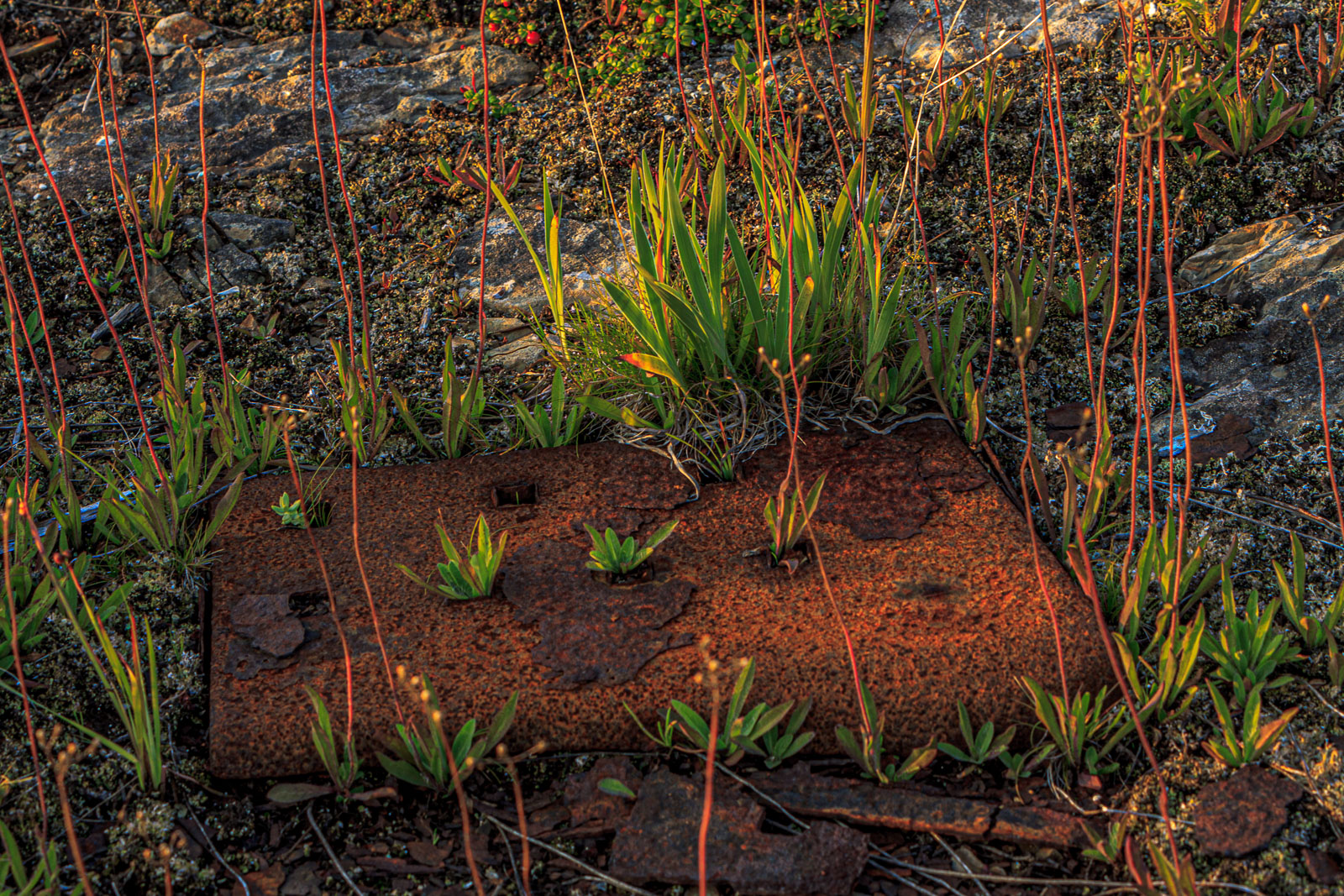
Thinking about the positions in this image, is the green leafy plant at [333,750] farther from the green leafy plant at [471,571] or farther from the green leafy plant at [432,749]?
the green leafy plant at [471,571]

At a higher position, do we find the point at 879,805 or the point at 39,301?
the point at 39,301

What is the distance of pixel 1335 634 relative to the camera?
1.74m

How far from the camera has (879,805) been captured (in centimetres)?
156

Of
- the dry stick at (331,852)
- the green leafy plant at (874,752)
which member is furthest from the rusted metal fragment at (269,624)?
the green leafy plant at (874,752)

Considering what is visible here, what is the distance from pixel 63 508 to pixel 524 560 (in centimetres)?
110

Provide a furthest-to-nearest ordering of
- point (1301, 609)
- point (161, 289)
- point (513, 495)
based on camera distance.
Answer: point (161, 289) → point (513, 495) → point (1301, 609)

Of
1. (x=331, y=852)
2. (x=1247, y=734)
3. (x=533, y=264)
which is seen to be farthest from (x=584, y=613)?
(x=533, y=264)

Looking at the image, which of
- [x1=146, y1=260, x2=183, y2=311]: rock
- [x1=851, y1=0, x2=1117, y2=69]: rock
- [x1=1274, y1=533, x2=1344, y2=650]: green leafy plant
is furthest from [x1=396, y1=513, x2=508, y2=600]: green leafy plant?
[x1=851, y1=0, x2=1117, y2=69]: rock

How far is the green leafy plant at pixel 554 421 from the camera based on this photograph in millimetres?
2262

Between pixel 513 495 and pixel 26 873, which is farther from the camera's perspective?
pixel 513 495

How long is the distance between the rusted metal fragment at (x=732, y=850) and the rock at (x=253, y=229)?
2.14 meters

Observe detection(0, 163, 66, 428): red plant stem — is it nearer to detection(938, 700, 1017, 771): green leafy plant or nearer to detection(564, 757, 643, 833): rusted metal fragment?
detection(564, 757, 643, 833): rusted metal fragment

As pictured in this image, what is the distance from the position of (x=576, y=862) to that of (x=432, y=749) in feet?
0.94

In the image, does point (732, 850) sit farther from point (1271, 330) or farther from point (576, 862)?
point (1271, 330)
